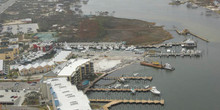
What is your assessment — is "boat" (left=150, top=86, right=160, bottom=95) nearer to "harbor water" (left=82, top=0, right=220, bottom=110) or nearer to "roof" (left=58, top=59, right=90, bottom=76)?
"harbor water" (left=82, top=0, right=220, bottom=110)

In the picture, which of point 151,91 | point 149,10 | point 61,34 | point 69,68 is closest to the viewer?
point 151,91

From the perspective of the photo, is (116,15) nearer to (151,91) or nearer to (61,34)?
(61,34)

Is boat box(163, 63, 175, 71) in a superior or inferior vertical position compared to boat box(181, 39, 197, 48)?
inferior

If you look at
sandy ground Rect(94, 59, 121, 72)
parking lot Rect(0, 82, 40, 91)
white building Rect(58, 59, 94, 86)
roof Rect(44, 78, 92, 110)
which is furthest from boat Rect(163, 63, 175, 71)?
parking lot Rect(0, 82, 40, 91)

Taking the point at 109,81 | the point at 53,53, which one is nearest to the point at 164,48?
the point at 109,81

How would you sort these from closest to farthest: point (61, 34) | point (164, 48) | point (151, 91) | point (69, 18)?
point (151, 91) → point (164, 48) → point (61, 34) → point (69, 18)

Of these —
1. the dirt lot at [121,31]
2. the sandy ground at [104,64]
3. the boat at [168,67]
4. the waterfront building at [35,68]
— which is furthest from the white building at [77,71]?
the dirt lot at [121,31]
